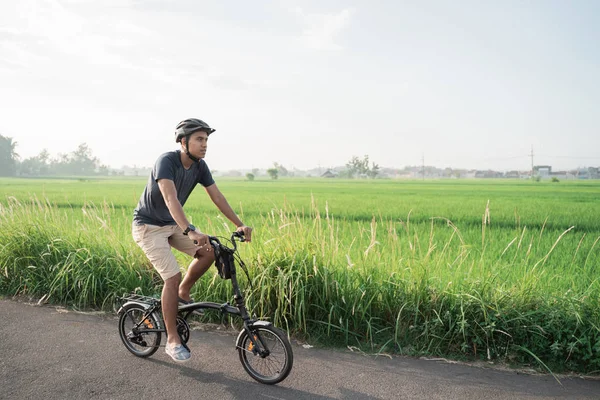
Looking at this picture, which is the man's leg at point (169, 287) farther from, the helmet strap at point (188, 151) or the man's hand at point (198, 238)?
the helmet strap at point (188, 151)

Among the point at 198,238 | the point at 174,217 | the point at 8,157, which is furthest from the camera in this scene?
the point at 8,157

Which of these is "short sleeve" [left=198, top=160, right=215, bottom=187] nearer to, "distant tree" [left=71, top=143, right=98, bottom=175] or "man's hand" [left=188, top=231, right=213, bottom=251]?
"man's hand" [left=188, top=231, right=213, bottom=251]

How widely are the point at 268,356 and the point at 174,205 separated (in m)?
1.46

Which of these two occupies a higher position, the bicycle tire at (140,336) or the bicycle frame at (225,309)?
the bicycle frame at (225,309)

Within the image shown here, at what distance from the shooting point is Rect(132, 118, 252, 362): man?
406cm

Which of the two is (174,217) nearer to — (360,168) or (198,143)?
(198,143)

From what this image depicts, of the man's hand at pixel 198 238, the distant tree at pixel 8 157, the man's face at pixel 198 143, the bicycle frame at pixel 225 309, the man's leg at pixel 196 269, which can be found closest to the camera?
the man's hand at pixel 198 238

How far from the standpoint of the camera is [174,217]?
3.94 metres

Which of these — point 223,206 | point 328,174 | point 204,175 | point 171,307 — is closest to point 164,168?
point 204,175

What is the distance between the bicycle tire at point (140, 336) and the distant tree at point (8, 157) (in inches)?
4800

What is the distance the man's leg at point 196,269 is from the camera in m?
4.39

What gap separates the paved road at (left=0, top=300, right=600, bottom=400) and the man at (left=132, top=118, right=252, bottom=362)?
1.25 feet

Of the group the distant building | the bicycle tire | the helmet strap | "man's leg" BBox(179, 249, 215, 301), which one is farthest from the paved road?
the distant building

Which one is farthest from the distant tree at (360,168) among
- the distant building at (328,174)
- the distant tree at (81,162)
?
the distant tree at (81,162)
